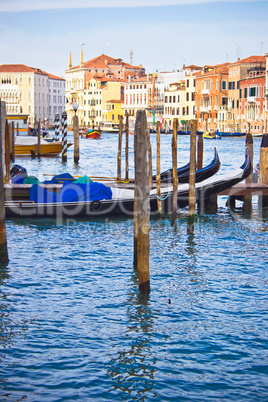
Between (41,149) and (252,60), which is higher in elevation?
(252,60)

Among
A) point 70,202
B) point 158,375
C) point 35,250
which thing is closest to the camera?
point 158,375

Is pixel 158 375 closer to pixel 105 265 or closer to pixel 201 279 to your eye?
pixel 201 279

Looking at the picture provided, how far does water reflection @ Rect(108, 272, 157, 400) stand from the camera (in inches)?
174

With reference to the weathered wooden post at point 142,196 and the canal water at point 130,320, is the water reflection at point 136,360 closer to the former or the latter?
A: the canal water at point 130,320

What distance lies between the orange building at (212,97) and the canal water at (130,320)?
45884 millimetres

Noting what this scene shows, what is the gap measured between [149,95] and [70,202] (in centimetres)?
6213

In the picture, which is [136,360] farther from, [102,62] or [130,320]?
[102,62]

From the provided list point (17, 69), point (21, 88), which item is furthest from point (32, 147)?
point (17, 69)

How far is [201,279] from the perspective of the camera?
700 cm

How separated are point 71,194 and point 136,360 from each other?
568 cm

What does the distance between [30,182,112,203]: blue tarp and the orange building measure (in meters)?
44.2

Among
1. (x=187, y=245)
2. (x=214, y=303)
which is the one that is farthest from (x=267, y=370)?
(x=187, y=245)

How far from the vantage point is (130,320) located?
5.61 metres

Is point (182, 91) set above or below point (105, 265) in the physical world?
above
